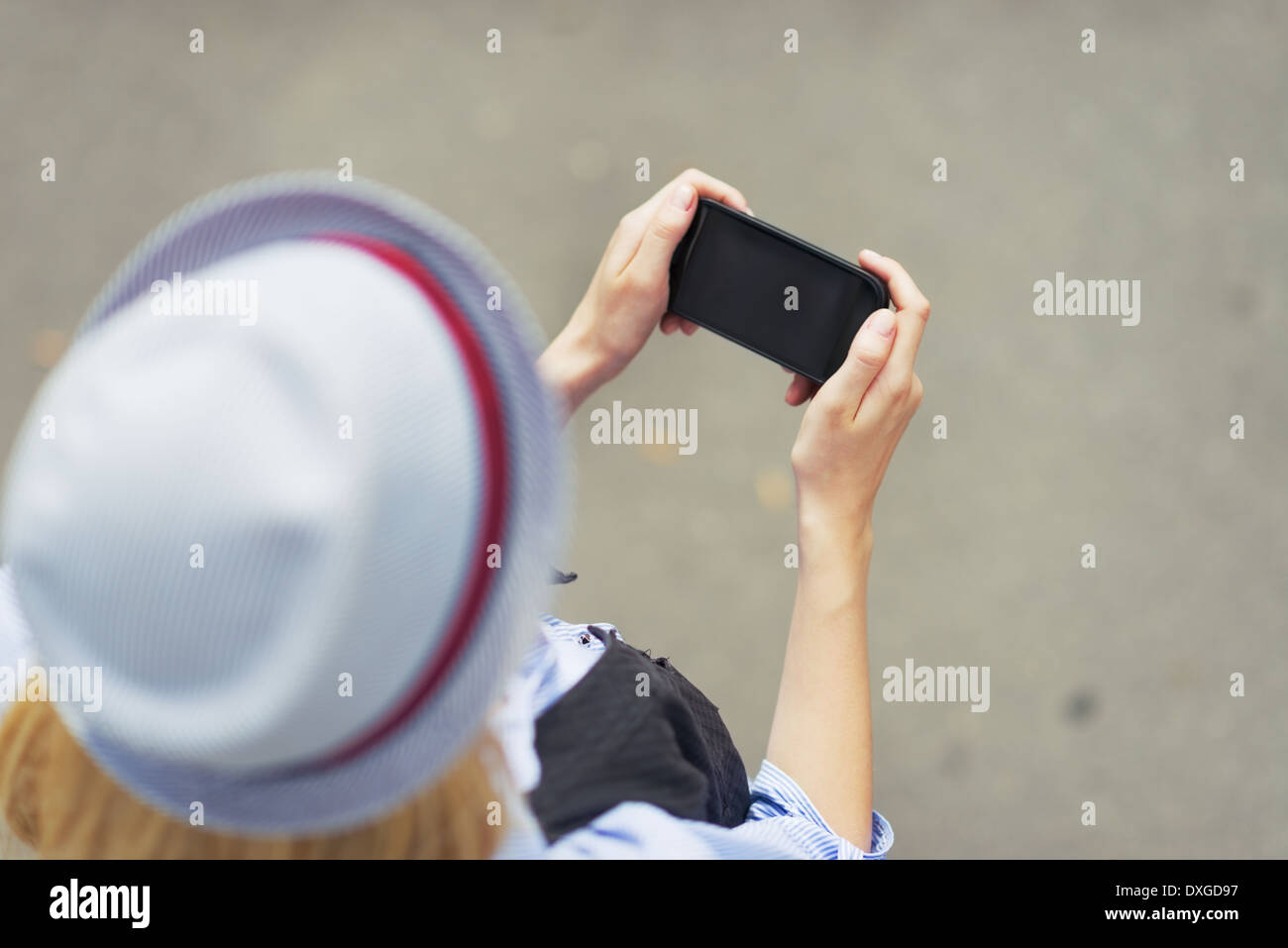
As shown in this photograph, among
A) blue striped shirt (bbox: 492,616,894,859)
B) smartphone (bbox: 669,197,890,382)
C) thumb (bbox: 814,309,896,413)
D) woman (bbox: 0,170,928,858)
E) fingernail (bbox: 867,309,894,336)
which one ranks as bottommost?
blue striped shirt (bbox: 492,616,894,859)

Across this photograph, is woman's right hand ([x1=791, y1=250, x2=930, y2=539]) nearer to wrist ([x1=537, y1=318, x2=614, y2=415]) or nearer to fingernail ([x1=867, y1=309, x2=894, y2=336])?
fingernail ([x1=867, y1=309, x2=894, y2=336])

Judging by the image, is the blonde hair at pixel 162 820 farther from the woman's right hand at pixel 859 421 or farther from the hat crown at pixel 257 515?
the woman's right hand at pixel 859 421

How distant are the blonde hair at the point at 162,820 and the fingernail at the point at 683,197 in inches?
15.7

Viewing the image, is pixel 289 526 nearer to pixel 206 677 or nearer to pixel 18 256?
pixel 206 677

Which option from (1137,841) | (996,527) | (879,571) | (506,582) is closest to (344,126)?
(879,571)

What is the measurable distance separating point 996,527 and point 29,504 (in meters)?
1.26

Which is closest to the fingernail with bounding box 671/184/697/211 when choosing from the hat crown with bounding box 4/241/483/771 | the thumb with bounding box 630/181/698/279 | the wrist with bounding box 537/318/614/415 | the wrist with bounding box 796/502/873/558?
the thumb with bounding box 630/181/698/279

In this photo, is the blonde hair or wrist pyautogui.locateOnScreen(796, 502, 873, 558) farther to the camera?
wrist pyautogui.locateOnScreen(796, 502, 873, 558)

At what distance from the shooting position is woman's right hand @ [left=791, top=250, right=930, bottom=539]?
0.62 m

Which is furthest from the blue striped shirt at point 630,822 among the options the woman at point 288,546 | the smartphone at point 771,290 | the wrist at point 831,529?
the smartphone at point 771,290

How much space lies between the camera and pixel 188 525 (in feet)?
1.18

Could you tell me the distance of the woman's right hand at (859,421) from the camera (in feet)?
2.05

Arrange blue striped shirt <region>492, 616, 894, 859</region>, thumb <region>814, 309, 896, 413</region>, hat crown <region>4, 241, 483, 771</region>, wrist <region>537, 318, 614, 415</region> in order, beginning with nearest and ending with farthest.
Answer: hat crown <region>4, 241, 483, 771</region>
blue striped shirt <region>492, 616, 894, 859</region>
thumb <region>814, 309, 896, 413</region>
wrist <region>537, 318, 614, 415</region>

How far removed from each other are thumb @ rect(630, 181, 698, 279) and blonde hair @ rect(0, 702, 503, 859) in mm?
373
